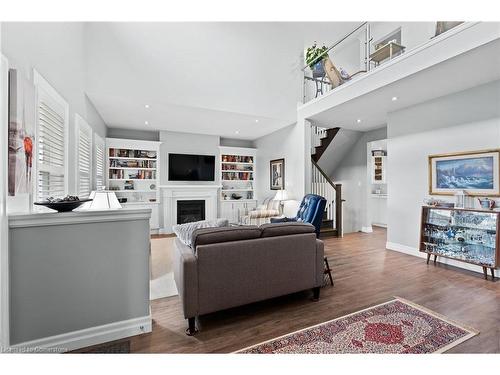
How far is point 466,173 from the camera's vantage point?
11.2ft

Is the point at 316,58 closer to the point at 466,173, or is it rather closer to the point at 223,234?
the point at 466,173

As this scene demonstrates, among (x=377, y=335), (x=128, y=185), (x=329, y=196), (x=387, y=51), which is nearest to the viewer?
(x=377, y=335)

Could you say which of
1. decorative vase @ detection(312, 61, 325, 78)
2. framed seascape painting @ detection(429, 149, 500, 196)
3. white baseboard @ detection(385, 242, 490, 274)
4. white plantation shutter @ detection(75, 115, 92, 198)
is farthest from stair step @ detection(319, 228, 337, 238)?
white plantation shutter @ detection(75, 115, 92, 198)

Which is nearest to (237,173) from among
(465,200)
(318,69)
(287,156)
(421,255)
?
(287,156)

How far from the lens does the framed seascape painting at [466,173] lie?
3.16 m

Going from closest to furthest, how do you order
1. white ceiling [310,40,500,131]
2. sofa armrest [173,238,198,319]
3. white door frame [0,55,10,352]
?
white door frame [0,55,10,352] → sofa armrest [173,238,198,319] → white ceiling [310,40,500,131]

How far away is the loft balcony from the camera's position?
249 cm

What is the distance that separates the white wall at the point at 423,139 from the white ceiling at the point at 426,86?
6.8 inches

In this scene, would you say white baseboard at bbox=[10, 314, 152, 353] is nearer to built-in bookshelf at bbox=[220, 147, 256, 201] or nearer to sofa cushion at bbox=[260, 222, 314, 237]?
sofa cushion at bbox=[260, 222, 314, 237]

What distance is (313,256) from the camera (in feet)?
8.02

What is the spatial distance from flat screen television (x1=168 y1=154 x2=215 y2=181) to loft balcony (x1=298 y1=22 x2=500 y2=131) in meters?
2.92

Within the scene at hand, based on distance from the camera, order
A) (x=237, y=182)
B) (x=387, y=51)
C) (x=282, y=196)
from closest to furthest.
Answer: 1. (x=387, y=51)
2. (x=282, y=196)
3. (x=237, y=182)

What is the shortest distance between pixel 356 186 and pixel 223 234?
5.40 m
